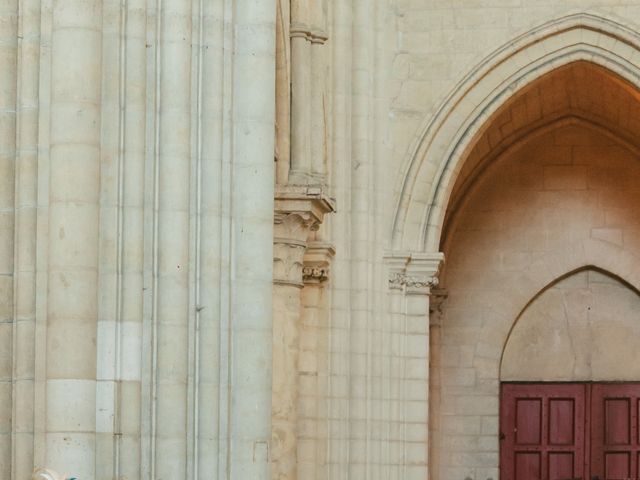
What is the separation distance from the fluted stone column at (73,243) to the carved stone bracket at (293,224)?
3.88 metres

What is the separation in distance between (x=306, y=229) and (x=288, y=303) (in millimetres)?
626

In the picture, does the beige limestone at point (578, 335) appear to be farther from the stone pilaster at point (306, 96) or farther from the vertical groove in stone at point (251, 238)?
the vertical groove in stone at point (251, 238)

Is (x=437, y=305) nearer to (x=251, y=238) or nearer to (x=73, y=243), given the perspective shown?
(x=251, y=238)

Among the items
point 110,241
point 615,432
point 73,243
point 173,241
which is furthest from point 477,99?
point 73,243

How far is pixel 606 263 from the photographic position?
65.3 feet

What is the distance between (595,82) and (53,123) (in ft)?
28.8

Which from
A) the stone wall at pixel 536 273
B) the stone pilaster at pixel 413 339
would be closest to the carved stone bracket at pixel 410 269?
the stone pilaster at pixel 413 339

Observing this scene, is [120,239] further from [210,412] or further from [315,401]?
[315,401]

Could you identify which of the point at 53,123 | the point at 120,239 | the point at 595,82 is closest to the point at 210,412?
the point at 120,239

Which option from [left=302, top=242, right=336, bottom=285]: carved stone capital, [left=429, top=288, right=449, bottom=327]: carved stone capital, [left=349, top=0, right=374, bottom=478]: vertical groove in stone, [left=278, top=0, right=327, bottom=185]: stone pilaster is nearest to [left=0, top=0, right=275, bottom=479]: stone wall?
[left=278, top=0, right=327, bottom=185]: stone pilaster

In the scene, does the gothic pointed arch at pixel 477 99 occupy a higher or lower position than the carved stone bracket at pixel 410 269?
higher

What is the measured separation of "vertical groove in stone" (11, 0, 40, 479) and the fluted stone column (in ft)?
0.39

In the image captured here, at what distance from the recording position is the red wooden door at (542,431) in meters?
20.0

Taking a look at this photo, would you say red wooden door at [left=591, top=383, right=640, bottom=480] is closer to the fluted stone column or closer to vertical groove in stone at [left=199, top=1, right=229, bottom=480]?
vertical groove in stone at [left=199, top=1, right=229, bottom=480]
